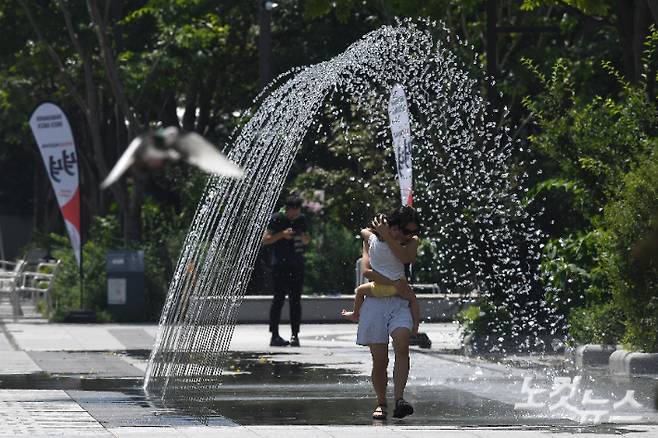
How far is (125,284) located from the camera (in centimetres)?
2433

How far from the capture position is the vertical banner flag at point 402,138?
53.8ft

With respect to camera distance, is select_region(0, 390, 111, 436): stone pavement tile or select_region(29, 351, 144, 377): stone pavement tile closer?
select_region(0, 390, 111, 436): stone pavement tile

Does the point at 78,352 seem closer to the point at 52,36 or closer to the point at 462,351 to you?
the point at 462,351

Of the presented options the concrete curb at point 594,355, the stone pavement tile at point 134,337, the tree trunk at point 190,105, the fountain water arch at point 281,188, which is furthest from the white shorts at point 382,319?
the tree trunk at point 190,105

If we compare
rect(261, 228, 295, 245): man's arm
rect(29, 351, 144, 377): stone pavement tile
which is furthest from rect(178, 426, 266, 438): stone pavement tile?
rect(261, 228, 295, 245): man's arm

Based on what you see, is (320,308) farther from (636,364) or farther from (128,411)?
(128,411)

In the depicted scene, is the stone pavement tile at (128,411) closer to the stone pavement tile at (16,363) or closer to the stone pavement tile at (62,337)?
the stone pavement tile at (16,363)

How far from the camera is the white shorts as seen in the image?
36.8ft

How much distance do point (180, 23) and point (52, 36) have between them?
137 inches

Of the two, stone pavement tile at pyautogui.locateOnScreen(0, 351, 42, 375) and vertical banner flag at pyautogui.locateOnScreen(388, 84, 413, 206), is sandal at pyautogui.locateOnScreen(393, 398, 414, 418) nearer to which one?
stone pavement tile at pyautogui.locateOnScreen(0, 351, 42, 375)

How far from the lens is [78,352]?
59.0 ft

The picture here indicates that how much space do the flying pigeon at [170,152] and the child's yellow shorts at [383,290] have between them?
7.11m

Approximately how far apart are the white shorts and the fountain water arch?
1.51 metres

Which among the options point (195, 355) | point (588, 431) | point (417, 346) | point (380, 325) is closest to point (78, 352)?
point (417, 346)
